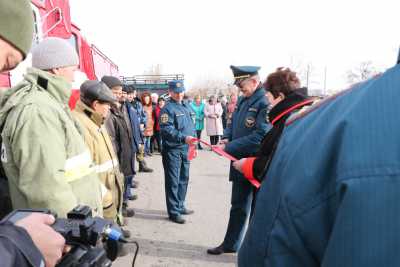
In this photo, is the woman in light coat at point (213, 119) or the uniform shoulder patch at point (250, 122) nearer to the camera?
the uniform shoulder patch at point (250, 122)

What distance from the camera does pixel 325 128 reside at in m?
0.72

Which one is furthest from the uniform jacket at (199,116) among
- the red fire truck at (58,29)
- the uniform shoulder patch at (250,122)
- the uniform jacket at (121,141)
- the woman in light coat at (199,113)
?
the uniform shoulder patch at (250,122)

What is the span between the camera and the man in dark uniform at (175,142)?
4973mm

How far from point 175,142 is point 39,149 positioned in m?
3.19

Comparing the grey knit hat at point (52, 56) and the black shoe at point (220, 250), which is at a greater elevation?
the grey knit hat at point (52, 56)

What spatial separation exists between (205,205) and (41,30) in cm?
370

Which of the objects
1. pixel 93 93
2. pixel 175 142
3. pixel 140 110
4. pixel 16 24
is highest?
pixel 16 24

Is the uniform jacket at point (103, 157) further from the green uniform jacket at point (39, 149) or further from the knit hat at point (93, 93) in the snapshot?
the green uniform jacket at point (39, 149)

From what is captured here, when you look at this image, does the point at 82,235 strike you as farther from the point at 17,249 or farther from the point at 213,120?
the point at 213,120

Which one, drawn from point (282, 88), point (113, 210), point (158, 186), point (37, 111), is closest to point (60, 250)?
point (37, 111)

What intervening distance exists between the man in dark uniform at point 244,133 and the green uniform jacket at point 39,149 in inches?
76.3

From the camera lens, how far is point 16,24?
51.3 inches

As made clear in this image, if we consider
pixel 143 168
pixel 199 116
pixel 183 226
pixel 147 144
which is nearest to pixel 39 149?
pixel 183 226

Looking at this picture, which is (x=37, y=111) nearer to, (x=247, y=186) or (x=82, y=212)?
(x=82, y=212)
